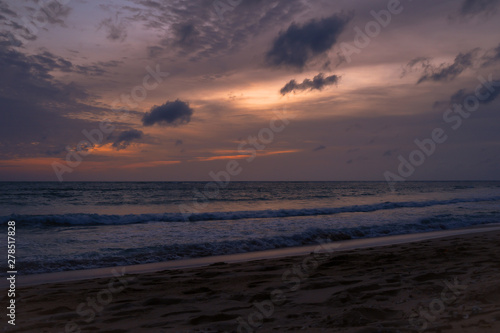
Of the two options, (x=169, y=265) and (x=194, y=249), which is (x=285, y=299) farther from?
(x=194, y=249)

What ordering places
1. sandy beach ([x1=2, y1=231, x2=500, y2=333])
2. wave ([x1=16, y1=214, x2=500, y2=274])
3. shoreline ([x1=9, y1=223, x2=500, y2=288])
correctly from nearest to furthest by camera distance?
sandy beach ([x1=2, y1=231, x2=500, y2=333]), shoreline ([x1=9, y1=223, x2=500, y2=288]), wave ([x1=16, y1=214, x2=500, y2=274])

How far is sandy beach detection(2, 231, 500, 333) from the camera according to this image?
406cm

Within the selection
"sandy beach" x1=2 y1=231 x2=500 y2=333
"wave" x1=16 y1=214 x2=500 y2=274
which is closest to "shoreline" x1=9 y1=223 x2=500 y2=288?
"wave" x1=16 y1=214 x2=500 y2=274

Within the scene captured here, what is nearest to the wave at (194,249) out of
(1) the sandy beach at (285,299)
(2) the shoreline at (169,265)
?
(2) the shoreline at (169,265)

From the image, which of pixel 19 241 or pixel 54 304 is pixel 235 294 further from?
pixel 19 241

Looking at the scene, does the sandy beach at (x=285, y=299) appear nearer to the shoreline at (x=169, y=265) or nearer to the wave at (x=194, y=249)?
the shoreline at (x=169, y=265)

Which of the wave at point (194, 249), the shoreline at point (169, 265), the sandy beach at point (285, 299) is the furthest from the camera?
the wave at point (194, 249)

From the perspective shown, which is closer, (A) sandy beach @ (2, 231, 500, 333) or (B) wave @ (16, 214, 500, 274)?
(A) sandy beach @ (2, 231, 500, 333)

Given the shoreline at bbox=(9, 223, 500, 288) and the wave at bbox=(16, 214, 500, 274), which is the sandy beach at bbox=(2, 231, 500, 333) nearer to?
the shoreline at bbox=(9, 223, 500, 288)

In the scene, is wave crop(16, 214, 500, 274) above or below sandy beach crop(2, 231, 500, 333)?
above

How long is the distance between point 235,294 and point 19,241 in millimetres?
10457

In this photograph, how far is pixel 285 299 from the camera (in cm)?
533

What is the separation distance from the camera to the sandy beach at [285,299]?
4062mm

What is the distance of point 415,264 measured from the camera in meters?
7.53
